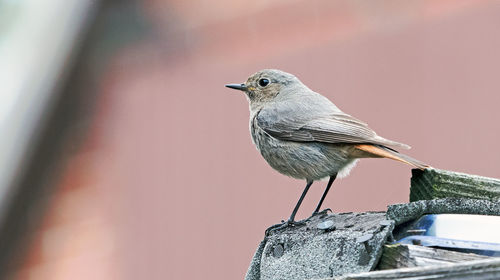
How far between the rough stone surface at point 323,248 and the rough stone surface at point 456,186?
0.63 feet

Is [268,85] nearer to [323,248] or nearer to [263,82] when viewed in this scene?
[263,82]

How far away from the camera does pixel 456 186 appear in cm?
297

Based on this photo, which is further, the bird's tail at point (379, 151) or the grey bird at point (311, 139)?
the grey bird at point (311, 139)

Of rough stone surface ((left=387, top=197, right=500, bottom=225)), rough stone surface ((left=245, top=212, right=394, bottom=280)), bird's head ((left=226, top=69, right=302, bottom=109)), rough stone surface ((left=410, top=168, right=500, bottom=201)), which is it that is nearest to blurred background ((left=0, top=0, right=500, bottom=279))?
bird's head ((left=226, top=69, right=302, bottom=109))

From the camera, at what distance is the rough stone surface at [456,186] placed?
9.72 feet

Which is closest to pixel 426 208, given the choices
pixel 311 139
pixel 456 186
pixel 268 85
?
pixel 456 186

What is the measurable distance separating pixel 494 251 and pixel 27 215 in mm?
3832

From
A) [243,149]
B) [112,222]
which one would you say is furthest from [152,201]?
[243,149]

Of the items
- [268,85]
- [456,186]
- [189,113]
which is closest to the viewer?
[456,186]

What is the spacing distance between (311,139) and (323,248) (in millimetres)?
1842

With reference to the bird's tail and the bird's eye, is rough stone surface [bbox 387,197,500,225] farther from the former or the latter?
the bird's eye

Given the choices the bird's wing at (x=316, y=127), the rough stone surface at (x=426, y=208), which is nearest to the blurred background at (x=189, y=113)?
the bird's wing at (x=316, y=127)

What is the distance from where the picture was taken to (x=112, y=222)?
20.6ft

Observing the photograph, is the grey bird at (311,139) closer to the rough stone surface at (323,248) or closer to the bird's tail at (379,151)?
the bird's tail at (379,151)
